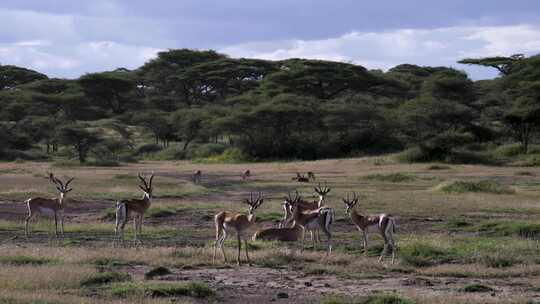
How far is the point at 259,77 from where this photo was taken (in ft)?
261

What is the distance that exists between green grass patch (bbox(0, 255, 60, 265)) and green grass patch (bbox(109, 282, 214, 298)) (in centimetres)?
266

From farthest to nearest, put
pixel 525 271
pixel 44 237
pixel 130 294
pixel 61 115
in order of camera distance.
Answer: pixel 61 115
pixel 44 237
pixel 525 271
pixel 130 294

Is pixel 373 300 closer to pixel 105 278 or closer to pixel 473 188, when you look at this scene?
pixel 105 278

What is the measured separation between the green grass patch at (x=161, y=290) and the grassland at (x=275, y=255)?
0.02 m

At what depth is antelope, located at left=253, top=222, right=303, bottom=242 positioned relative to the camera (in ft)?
57.4

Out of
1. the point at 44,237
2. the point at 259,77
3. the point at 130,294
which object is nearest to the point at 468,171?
the point at 44,237

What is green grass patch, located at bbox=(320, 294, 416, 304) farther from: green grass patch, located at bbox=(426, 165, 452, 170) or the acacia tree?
the acacia tree

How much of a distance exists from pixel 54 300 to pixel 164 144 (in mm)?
62588

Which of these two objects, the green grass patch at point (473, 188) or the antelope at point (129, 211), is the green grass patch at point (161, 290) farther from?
the green grass patch at point (473, 188)

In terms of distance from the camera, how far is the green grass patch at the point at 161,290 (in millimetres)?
10550

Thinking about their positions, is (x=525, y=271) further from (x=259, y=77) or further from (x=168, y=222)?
(x=259, y=77)

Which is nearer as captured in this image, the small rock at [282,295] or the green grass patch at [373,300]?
the green grass patch at [373,300]

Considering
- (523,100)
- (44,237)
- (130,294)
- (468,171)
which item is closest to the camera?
(130,294)

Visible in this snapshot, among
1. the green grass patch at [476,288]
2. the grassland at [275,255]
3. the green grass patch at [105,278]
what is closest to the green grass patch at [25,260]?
the grassland at [275,255]
